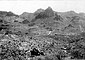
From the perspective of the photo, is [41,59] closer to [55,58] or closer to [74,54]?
[55,58]

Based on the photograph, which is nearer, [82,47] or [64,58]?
[64,58]

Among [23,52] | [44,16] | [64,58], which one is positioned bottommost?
[64,58]

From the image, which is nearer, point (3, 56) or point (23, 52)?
point (3, 56)

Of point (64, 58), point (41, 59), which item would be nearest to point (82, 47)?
point (64, 58)

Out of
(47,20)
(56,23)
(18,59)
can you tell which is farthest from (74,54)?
(47,20)

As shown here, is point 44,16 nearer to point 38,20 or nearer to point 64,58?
point 38,20

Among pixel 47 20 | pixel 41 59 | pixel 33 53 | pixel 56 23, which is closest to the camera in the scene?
pixel 41 59

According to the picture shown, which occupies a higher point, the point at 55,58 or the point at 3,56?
the point at 3,56

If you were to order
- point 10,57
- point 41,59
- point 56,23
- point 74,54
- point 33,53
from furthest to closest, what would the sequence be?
point 56,23
point 74,54
point 33,53
point 41,59
point 10,57

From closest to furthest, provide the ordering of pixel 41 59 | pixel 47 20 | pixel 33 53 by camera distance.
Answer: pixel 41 59 → pixel 33 53 → pixel 47 20
